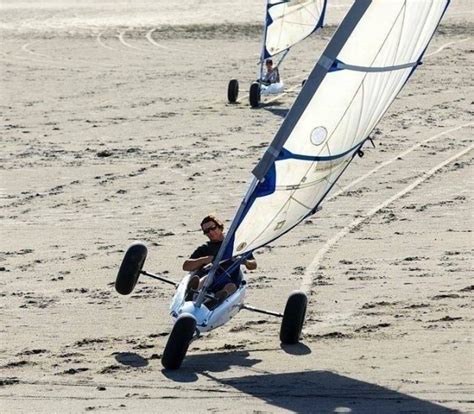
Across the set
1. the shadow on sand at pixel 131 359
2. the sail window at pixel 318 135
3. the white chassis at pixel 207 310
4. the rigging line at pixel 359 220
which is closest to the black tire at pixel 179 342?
the shadow on sand at pixel 131 359

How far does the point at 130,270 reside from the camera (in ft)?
42.8

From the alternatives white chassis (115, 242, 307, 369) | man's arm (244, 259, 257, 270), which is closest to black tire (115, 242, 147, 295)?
white chassis (115, 242, 307, 369)

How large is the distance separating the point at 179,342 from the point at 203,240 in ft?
15.6

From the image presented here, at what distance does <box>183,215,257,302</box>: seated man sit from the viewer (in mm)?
12469

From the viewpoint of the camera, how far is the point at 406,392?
10.8 meters

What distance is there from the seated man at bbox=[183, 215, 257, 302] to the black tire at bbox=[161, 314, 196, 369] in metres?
0.83

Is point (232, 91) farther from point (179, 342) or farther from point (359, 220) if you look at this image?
point (179, 342)

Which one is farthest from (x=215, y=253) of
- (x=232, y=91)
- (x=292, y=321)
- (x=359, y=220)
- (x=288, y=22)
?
(x=288, y=22)

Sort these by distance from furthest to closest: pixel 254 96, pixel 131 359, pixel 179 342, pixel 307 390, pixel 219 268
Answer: pixel 254 96
pixel 219 268
pixel 131 359
pixel 179 342
pixel 307 390

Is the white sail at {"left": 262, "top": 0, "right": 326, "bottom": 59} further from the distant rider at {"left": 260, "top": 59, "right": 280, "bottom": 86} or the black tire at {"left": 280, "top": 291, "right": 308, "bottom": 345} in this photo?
the black tire at {"left": 280, "top": 291, "right": 308, "bottom": 345}

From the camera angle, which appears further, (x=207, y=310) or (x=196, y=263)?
(x=196, y=263)

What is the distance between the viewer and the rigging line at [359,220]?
1441 centimetres

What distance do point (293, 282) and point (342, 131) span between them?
239 centimetres

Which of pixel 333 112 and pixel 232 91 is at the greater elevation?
pixel 333 112
